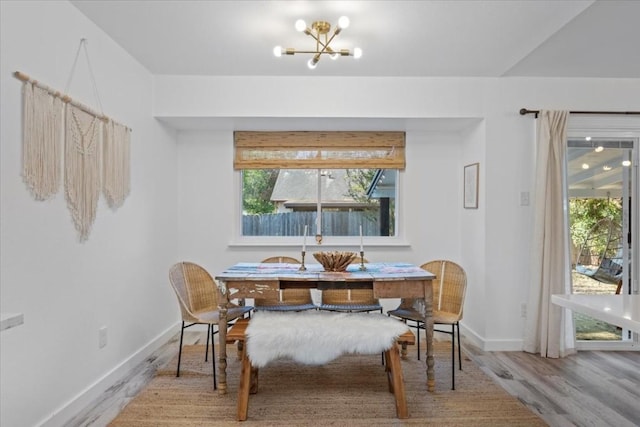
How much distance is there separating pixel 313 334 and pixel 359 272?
627 mm

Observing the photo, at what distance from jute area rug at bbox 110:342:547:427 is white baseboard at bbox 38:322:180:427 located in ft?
0.83

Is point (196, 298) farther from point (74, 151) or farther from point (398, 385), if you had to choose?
point (398, 385)

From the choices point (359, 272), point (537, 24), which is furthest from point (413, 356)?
point (537, 24)

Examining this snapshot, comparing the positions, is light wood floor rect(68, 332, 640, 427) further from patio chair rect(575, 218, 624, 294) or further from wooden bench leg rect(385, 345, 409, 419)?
wooden bench leg rect(385, 345, 409, 419)

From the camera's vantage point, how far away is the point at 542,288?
10.9 feet

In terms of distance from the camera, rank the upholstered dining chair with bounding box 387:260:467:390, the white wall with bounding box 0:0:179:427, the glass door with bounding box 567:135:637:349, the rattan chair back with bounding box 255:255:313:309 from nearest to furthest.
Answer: the white wall with bounding box 0:0:179:427 → the upholstered dining chair with bounding box 387:260:467:390 → the rattan chair back with bounding box 255:255:313:309 → the glass door with bounding box 567:135:637:349

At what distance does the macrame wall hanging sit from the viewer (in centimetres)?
198

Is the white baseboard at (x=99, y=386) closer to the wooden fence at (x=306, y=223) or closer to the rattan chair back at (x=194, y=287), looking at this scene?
the rattan chair back at (x=194, y=287)

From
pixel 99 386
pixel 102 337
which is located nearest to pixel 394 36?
pixel 102 337

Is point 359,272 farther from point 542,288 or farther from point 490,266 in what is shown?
point 542,288

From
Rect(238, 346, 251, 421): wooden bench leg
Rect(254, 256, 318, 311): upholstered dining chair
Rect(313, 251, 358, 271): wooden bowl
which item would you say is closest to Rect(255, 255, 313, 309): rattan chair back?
Rect(254, 256, 318, 311): upholstered dining chair

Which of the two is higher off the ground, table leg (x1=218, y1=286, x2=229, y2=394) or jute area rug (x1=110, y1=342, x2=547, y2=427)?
table leg (x1=218, y1=286, x2=229, y2=394)

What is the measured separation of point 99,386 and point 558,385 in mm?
3150

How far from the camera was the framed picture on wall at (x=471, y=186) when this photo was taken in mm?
3661
